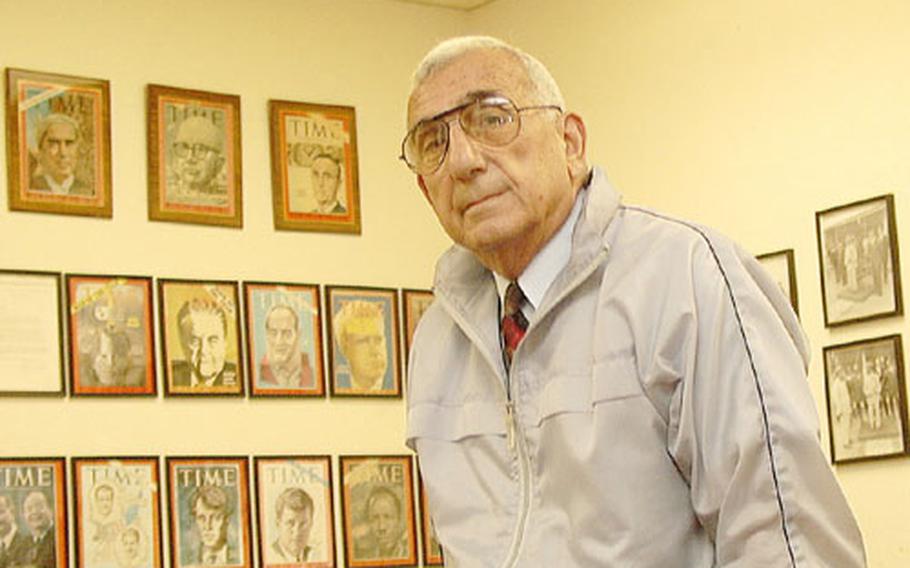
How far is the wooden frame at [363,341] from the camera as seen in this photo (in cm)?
655

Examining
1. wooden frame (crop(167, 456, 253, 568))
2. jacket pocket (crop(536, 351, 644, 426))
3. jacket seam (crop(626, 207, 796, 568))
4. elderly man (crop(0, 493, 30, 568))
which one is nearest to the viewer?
jacket seam (crop(626, 207, 796, 568))

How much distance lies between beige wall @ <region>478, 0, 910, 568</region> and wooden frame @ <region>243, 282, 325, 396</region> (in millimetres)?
1331

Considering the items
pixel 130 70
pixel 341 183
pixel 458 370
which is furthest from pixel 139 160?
pixel 458 370

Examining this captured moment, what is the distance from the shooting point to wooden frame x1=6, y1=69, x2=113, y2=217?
19.6 ft

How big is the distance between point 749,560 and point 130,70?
15.1ft

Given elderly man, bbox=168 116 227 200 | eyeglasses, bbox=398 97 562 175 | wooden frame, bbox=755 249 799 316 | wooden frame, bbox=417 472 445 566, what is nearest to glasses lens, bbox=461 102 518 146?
eyeglasses, bbox=398 97 562 175

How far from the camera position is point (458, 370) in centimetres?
261

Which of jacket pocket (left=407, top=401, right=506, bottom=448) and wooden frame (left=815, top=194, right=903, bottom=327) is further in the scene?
wooden frame (left=815, top=194, right=903, bottom=327)

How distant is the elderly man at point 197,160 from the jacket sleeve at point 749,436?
4.28m

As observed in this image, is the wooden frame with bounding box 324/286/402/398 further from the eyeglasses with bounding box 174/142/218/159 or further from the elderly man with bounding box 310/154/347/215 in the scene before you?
the eyeglasses with bounding box 174/142/218/159

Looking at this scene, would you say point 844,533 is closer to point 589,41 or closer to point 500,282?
point 500,282

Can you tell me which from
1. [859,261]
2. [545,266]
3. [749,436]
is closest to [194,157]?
[859,261]

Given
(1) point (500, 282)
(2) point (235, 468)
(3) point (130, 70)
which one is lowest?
(2) point (235, 468)

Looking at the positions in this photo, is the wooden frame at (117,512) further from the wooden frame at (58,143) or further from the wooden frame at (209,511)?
the wooden frame at (58,143)
